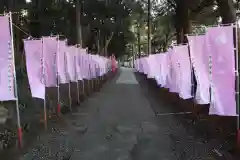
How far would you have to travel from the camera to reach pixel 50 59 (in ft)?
35.0

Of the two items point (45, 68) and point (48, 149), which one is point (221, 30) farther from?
point (45, 68)

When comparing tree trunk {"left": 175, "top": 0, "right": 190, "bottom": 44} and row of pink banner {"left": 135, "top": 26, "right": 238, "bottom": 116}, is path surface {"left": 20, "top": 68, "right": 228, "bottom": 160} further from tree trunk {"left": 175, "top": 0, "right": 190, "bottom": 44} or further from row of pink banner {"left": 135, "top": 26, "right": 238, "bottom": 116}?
tree trunk {"left": 175, "top": 0, "right": 190, "bottom": 44}


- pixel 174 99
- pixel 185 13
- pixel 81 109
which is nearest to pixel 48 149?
pixel 81 109

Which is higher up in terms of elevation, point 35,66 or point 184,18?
point 184,18

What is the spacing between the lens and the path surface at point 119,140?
7.11m

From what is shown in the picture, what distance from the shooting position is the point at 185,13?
70.7 ft

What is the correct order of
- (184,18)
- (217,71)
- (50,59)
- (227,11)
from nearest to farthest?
(217,71), (50,59), (227,11), (184,18)

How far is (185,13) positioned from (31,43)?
14.2 meters

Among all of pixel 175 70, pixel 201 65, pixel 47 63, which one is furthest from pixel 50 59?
pixel 201 65

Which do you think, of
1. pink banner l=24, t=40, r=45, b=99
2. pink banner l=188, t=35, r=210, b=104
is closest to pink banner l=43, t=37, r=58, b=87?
pink banner l=24, t=40, r=45, b=99

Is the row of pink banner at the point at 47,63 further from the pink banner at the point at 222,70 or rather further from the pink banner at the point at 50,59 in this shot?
the pink banner at the point at 222,70

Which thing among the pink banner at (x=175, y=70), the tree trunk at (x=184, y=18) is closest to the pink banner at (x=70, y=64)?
the pink banner at (x=175, y=70)

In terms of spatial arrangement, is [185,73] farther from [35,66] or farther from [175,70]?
[35,66]

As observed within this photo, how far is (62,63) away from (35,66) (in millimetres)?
2931
